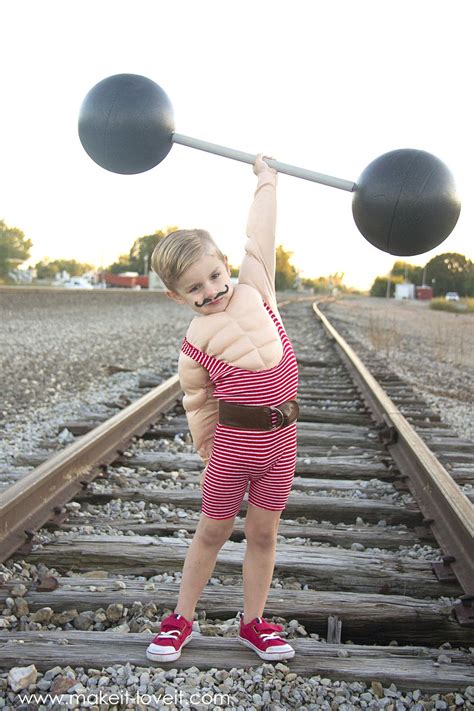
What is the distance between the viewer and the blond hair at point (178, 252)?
76.0 inches

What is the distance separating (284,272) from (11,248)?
118ft

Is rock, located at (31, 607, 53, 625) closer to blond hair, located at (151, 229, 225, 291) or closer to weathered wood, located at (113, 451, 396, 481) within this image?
blond hair, located at (151, 229, 225, 291)

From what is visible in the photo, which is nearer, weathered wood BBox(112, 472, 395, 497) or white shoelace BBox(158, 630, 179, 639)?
white shoelace BBox(158, 630, 179, 639)

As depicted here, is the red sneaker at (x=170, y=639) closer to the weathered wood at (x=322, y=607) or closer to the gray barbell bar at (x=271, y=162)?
the weathered wood at (x=322, y=607)

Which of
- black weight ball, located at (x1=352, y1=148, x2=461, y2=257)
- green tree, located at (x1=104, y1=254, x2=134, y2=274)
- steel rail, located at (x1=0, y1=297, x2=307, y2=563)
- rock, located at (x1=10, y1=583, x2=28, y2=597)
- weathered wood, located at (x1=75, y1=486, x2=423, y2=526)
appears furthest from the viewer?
green tree, located at (x1=104, y1=254, x2=134, y2=274)

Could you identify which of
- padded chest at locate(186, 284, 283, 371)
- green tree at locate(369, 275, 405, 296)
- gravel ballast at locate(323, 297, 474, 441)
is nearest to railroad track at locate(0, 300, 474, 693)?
padded chest at locate(186, 284, 283, 371)

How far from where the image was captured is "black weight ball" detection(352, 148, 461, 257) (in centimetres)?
177

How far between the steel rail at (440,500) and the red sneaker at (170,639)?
2.82 ft

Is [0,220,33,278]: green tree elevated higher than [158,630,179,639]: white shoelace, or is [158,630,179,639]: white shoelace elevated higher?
[0,220,33,278]: green tree

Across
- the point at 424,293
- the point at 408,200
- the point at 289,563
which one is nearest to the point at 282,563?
the point at 289,563

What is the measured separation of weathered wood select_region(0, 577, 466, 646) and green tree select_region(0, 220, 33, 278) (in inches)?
2504

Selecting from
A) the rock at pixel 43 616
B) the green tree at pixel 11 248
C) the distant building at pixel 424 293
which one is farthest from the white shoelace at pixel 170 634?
the distant building at pixel 424 293

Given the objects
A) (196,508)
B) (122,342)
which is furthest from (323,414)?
(122,342)

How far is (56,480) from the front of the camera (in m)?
3.27
